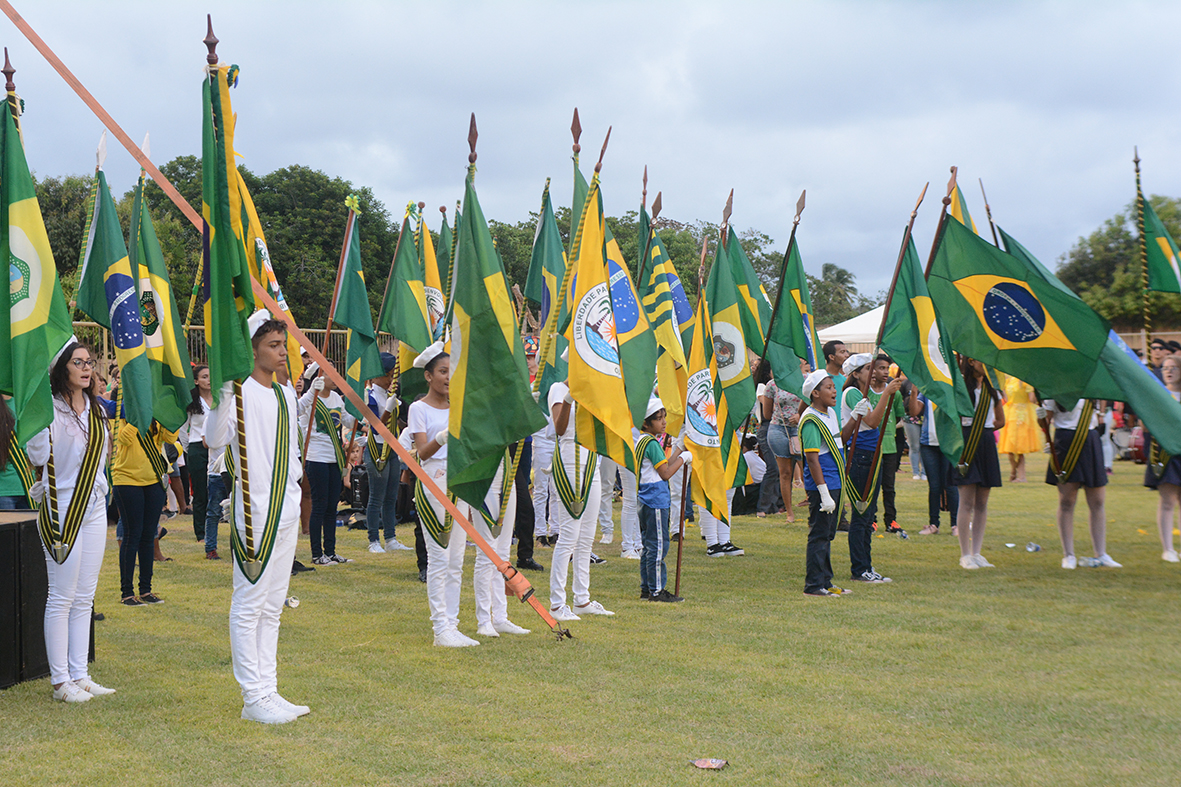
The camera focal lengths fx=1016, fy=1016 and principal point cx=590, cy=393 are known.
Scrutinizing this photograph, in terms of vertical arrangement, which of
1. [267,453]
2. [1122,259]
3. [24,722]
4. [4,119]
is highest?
[1122,259]

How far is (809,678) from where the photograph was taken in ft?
20.1

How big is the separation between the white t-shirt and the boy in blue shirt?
6.04 ft

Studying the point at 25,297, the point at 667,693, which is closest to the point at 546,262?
the point at 25,297

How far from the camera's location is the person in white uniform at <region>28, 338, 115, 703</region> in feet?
18.7

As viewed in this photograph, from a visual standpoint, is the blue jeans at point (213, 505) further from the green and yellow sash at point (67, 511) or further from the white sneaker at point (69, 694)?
the white sneaker at point (69, 694)

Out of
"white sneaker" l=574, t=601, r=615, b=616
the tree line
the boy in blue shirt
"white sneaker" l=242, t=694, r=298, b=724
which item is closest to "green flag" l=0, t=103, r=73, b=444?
"white sneaker" l=242, t=694, r=298, b=724

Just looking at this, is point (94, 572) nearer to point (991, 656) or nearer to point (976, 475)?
point (991, 656)

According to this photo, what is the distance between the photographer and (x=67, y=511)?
18.7 feet

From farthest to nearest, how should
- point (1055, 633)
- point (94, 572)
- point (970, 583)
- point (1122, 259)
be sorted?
point (1122, 259)
point (970, 583)
point (1055, 633)
point (94, 572)

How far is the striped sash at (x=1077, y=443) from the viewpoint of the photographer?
975 centimetres

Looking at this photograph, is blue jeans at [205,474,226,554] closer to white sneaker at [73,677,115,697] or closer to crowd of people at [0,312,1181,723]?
crowd of people at [0,312,1181,723]

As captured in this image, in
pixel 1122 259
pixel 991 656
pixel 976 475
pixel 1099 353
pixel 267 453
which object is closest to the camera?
pixel 267 453

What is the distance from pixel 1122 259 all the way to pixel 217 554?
3268 centimetres

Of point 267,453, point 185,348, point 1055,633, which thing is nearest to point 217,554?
point 185,348
